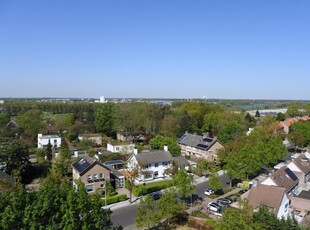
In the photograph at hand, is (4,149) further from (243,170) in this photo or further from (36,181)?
(243,170)

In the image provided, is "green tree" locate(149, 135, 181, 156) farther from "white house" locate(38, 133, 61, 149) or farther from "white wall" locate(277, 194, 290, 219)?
"white house" locate(38, 133, 61, 149)

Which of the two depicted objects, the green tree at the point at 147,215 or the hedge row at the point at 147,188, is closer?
the green tree at the point at 147,215

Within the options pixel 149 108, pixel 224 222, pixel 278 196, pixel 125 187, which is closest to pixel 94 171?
pixel 125 187

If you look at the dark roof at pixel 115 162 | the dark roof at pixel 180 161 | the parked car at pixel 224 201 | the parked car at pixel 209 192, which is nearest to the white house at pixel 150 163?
the dark roof at pixel 180 161

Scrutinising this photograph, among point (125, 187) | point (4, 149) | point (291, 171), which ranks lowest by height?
point (125, 187)

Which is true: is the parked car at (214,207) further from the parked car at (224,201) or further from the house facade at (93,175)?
the house facade at (93,175)

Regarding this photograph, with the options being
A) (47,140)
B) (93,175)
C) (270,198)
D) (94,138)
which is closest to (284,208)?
(270,198)
